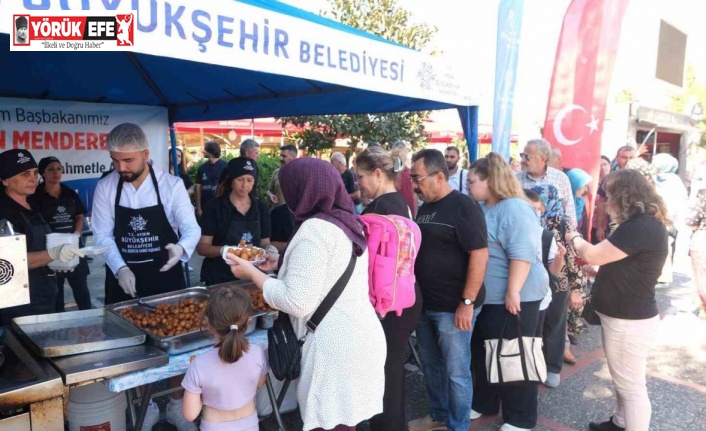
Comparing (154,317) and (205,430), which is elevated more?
(154,317)

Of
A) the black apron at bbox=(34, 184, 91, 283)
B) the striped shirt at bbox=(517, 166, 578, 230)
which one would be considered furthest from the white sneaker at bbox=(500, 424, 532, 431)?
the black apron at bbox=(34, 184, 91, 283)

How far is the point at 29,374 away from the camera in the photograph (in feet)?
5.81

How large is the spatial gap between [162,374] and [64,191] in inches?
123

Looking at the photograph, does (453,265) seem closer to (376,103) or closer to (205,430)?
(205,430)

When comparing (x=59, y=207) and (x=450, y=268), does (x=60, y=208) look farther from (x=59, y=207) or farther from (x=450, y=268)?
(x=450, y=268)

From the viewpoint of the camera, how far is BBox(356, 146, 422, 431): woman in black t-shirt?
2.32 metres

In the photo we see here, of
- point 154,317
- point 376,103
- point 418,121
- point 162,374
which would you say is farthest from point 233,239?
point 418,121

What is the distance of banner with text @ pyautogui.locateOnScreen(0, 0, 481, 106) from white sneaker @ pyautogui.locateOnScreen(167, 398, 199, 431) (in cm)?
200

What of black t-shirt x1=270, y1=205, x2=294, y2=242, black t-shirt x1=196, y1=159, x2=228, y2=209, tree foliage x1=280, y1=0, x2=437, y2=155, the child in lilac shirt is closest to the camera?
the child in lilac shirt

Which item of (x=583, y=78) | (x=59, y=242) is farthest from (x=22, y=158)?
(x=583, y=78)

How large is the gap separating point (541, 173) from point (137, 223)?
3.21 metres

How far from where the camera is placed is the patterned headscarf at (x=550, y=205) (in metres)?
3.60

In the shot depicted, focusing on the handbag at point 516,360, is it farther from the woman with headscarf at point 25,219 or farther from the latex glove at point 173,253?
the woman with headscarf at point 25,219

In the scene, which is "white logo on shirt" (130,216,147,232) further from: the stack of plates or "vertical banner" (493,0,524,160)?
"vertical banner" (493,0,524,160)
